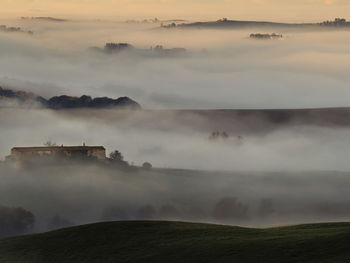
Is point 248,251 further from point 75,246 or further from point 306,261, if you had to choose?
point 75,246

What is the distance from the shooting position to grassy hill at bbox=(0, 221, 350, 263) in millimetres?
73938

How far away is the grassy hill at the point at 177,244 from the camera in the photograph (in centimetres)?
7394

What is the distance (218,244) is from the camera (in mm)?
80688

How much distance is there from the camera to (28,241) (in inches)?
3745

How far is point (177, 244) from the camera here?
83.2 meters

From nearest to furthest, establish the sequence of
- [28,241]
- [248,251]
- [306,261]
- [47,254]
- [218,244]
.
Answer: [306,261] → [248,251] → [218,244] → [47,254] → [28,241]

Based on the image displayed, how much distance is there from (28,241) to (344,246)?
37.0 meters

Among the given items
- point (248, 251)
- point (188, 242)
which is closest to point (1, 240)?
point (188, 242)

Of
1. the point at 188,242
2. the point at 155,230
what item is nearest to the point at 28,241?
the point at 155,230

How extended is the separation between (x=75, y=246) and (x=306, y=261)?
27791 mm

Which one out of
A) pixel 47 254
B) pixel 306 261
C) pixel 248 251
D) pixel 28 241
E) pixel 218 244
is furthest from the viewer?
pixel 28 241

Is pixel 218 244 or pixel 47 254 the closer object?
pixel 218 244

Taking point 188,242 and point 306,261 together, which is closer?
point 306,261

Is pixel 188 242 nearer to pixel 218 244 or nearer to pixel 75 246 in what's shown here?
pixel 218 244
